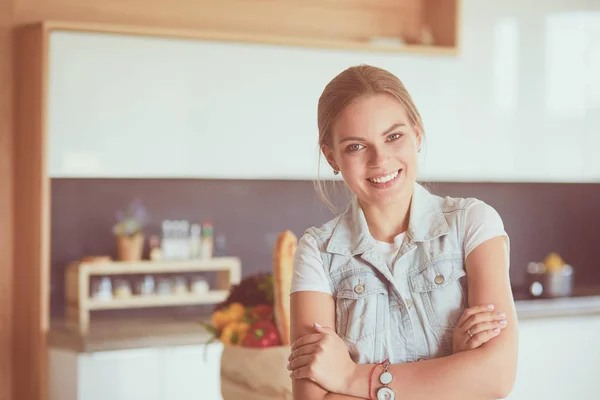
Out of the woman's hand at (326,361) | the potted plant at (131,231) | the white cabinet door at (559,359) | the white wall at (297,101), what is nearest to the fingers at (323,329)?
the woman's hand at (326,361)

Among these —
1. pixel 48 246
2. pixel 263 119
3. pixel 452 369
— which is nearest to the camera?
pixel 452 369

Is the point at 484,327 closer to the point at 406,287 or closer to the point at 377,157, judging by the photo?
the point at 406,287

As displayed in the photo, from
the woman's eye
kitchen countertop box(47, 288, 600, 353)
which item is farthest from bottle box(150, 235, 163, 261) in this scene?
the woman's eye

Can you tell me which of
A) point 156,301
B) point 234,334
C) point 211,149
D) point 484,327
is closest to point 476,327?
point 484,327

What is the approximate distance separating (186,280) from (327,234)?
2.25 m

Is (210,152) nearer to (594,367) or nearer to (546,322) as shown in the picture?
(546,322)

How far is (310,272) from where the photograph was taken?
1.48 metres

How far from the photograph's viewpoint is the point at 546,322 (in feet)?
11.9

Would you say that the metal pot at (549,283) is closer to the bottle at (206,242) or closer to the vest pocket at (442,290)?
the bottle at (206,242)

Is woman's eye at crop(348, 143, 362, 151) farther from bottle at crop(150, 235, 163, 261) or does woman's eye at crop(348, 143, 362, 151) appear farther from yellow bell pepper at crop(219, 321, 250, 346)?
bottle at crop(150, 235, 163, 261)

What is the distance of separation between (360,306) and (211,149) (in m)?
2.02

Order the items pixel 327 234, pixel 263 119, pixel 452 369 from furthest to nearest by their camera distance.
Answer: pixel 263 119
pixel 327 234
pixel 452 369

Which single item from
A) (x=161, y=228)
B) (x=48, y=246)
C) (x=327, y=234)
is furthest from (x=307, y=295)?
(x=161, y=228)

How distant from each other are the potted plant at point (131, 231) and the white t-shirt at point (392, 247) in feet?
6.63
